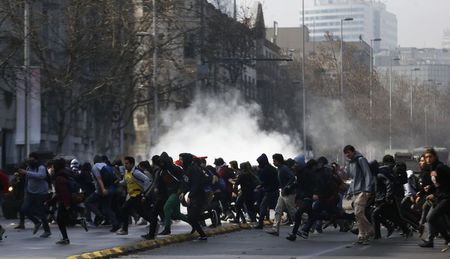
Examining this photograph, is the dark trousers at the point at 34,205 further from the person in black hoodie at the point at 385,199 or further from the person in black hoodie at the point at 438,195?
the person in black hoodie at the point at 438,195

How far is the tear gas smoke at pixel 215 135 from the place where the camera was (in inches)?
2157

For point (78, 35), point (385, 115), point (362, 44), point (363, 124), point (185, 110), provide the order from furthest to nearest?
point (362, 44), point (385, 115), point (363, 124), point (185, 110), point (78, 35)

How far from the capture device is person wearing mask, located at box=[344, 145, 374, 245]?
68.3 ft

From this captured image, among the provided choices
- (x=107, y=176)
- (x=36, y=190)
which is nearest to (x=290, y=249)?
(x=36, y=190)

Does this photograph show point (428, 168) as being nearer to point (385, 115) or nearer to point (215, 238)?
point (215, 238)

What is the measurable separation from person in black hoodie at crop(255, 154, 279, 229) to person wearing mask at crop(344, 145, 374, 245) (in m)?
5.36

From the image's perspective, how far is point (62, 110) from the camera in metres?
47.3

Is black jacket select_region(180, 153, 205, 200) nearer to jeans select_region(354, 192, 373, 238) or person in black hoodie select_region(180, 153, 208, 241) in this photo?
person in black hoodie select_region(180, 153, 208, 241)

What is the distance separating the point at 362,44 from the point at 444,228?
6282 inches

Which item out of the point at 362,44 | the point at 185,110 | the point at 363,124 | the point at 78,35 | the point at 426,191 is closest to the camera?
the point at 426,191

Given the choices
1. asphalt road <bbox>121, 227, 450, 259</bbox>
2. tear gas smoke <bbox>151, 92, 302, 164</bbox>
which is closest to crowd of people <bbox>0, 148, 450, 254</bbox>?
asphalt road <bbox>121, 227, 450, 259</bbox>

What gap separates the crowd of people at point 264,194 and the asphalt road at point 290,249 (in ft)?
1.08

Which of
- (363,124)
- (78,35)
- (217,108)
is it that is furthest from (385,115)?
(78,35)

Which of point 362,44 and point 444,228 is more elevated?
point 362,44
